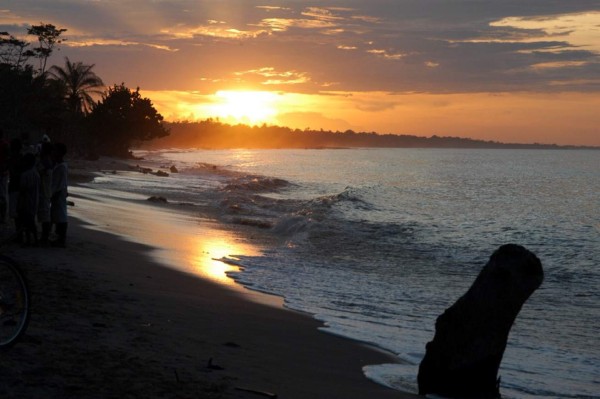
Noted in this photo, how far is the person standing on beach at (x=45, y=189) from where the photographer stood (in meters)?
11.8

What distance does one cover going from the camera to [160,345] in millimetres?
6547

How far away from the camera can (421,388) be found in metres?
6.48

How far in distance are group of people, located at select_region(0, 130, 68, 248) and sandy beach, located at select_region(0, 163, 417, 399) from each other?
0.75 m

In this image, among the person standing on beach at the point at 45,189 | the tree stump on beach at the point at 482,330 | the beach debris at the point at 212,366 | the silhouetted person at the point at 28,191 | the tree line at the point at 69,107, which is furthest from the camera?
the tree line at the point at 69,107

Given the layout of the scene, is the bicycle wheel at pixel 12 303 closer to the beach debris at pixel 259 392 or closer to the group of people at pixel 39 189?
the beach debris at pixel 259 392

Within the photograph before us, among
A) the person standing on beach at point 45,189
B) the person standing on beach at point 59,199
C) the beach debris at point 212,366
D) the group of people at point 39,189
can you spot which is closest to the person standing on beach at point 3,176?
the group of people at point 39,189

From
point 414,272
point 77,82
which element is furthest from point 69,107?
point 414,272

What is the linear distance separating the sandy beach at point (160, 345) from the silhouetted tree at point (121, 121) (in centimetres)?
6659

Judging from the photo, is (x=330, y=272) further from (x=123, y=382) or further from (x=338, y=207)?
(x=338, y=207)

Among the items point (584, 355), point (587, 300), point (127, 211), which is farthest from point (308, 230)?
point (584, 355)

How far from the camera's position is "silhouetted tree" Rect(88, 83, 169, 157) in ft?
246

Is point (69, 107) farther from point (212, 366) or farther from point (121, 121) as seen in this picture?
point (212, 366)

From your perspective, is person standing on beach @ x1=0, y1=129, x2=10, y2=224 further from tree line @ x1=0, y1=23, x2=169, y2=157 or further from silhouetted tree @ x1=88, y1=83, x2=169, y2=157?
silhouetted tree @ x1=88, y1=83, x2=169, y2=157

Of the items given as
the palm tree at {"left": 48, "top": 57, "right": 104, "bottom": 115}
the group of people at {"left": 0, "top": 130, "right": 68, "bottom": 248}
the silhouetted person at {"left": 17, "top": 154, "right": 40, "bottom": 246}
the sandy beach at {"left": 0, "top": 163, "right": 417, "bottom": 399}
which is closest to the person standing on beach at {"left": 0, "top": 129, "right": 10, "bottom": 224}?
the group of people at {"left": 0, "top": 130, "right": 68, "bottom": 248}
